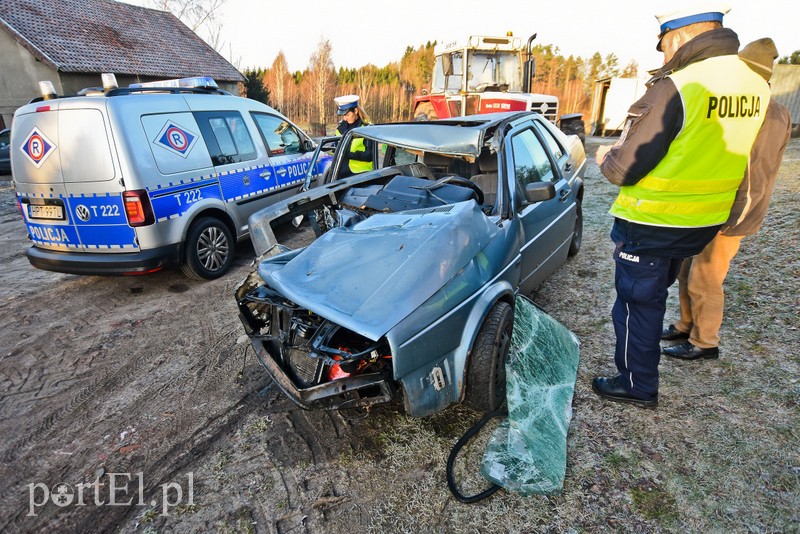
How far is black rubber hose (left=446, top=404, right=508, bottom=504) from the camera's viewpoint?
6.56 feet

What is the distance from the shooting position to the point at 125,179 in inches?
149

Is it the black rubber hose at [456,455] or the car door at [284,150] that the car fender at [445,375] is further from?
the car door at [284,150]

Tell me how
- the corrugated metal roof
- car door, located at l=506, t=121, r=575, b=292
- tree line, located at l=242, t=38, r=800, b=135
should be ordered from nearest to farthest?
car door, located at l=506, t=121, r=575, b=292 → the corrugated metal roof → tree line, located at l=242, t=38, r=800, b=135

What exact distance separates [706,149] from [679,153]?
0.41 ft

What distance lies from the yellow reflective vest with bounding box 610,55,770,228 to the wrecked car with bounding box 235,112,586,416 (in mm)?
734

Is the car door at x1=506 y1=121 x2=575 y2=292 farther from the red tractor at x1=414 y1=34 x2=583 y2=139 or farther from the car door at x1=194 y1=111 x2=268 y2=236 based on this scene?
the red tractor at x1=414 y1=34 x2=583 y2=139

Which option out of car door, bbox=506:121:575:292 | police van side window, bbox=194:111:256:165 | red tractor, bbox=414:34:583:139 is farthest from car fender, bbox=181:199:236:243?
red tractor, bbox=414:34:583:139

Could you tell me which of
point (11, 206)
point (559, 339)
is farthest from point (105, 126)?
point (11, 206)

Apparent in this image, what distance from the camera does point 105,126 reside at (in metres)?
3.74

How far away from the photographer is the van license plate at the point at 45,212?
4020 millimetres

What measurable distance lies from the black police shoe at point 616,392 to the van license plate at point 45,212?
15.8 ft

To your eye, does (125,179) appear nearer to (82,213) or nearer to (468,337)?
(82,213)

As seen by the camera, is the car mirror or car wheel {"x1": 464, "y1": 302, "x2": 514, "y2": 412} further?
the car mirror

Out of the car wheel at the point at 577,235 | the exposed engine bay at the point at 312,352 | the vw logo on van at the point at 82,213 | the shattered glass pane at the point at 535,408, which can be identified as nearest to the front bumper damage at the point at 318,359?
the exposed engine bay at the point at 312,352
